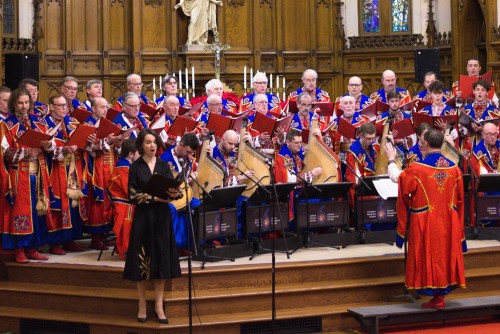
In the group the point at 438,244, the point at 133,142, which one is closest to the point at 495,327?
the point at 438,244

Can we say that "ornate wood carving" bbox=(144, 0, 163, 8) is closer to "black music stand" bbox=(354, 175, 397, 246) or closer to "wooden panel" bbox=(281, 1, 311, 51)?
"wooden panel" bbox=(281, 1, 311, 51)

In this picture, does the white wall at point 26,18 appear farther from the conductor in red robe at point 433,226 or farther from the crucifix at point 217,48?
the conductor in red robe at point 433,226

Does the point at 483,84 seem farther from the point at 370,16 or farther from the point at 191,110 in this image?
the point at 370,16

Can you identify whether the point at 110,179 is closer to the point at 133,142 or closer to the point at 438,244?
the point at 133,142

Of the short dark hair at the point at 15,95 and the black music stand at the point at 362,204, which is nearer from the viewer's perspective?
the short dark hair at the point at 15,95

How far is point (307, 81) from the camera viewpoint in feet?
39.5

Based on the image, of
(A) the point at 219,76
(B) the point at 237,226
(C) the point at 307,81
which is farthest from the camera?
(A) the point at 219,76

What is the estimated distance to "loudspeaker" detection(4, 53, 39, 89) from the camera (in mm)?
13594

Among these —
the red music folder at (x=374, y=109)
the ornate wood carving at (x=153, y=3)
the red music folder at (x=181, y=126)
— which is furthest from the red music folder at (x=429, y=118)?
the ornate wood carving at (x=153, y=3)

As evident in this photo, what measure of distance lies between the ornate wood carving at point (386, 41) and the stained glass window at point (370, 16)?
24cm

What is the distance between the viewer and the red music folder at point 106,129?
31.9 ft

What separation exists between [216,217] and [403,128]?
2.42 metres

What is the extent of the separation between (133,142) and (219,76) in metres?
7.04

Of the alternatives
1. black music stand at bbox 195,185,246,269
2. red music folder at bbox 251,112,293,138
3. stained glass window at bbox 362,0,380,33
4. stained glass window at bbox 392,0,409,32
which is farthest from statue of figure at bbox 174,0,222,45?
black music stand at bbox 195,185,246,269
